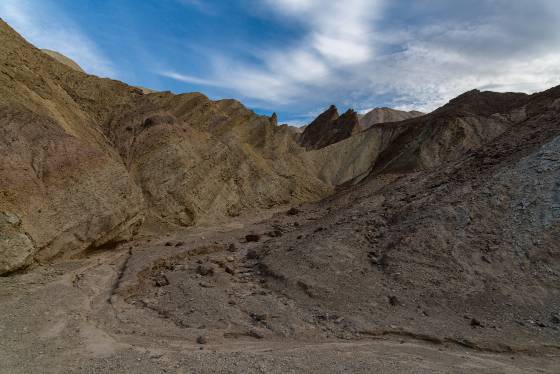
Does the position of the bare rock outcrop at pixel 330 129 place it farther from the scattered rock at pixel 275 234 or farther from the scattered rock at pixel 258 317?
the scattered rock at pixel 258 317

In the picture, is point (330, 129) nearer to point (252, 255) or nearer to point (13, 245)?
point (252, 255)

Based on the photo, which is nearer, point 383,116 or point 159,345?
point 159,345

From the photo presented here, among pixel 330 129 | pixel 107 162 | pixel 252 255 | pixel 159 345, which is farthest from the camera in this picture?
pixel 330 129

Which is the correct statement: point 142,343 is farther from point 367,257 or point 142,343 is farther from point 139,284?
point 367,257

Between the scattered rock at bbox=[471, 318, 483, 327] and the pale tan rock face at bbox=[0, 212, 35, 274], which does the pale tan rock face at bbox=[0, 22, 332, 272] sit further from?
the scattered rock at bbox=[471, 318, 483, 327]

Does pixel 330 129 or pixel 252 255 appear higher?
pixel 330 129

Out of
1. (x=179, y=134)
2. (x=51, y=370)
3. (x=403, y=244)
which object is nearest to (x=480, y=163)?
(x=403, y=244)

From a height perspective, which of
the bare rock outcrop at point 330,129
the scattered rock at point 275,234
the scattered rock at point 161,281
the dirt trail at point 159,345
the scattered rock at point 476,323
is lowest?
the dirt trail at point 159,345

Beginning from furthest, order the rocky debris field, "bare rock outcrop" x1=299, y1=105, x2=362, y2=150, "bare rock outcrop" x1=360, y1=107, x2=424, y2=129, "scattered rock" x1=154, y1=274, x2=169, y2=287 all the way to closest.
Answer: "bare rock outcrop" x1=360, y1=107, x2=424, y2=129
"bare rock outcrop" x1=299, y1=105, x2=362, y2=150
"scattered rock" x1=154, y1=274, x2=169, y2=287
the rocky debris field

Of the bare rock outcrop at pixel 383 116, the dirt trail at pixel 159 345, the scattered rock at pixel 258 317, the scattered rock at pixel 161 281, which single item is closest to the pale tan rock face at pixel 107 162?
the dirt trail at pixel 159 345

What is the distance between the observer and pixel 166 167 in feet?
63.4

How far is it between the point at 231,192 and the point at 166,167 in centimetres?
386

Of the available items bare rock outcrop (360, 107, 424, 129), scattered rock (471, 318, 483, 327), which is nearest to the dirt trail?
scattered rock (471, 318, 483, 327)

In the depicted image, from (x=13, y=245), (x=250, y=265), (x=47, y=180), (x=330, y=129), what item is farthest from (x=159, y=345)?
(x=330, y=129)
